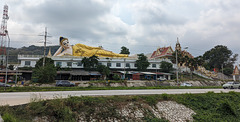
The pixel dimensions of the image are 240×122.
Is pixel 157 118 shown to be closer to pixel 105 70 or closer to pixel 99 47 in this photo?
pixel 105 70

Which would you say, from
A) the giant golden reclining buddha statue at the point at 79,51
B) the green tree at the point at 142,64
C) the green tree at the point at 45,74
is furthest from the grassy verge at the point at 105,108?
the giant golden reclining buddha statue at the point at 79,51

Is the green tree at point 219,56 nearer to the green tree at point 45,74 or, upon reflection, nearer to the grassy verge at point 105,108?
the grassy verge at point 105,108

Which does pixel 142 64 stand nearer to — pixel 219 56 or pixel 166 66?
pixel 166 66

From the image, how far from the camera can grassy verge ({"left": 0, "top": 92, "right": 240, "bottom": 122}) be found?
8.88 metres

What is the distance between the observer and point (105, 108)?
10.7 m

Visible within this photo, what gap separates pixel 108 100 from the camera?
38.8ft

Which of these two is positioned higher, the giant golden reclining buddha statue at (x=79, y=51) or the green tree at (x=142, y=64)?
the giant golden reclining buddha statue at (x=79, y=51)

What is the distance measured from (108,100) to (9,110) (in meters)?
6.48

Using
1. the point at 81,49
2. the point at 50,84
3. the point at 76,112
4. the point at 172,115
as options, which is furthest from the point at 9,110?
the point at 81,49

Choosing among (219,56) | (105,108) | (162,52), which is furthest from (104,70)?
(219,56)

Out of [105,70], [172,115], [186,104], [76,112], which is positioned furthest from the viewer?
[105,70]

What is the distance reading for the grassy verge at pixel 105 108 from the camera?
888 centimetres

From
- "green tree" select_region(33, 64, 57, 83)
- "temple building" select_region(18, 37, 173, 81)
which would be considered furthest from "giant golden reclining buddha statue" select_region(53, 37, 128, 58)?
"green tree" select_region(33, 64, 57, 83)

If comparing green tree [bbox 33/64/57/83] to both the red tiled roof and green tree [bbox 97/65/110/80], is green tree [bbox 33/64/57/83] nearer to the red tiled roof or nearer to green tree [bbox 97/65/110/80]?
green tree [bbox 97/65/110/80]
